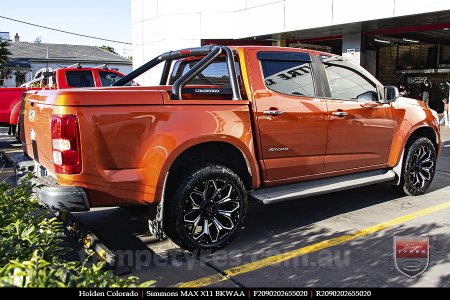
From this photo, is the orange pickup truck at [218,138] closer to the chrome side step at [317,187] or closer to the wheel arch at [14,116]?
the chrome side step at [317,187]

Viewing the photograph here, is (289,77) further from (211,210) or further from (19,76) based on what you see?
(19,76)

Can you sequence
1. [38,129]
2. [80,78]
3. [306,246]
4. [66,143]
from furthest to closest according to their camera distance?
[80,78] < [306,246] < [38,129] < [66,143]

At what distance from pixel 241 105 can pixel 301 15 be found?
42.6 feet

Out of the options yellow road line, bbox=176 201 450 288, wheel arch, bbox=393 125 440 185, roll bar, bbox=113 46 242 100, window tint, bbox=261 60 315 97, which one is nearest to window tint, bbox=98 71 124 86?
roll bar, bbox=113 46 242 100

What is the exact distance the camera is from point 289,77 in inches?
179

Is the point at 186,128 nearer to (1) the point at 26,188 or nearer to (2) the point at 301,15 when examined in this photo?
(1) the point at 26,188

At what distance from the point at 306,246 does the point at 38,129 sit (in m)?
2.79

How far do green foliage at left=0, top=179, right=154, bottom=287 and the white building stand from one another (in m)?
12.3

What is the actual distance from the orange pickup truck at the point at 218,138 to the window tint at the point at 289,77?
0.01 meters

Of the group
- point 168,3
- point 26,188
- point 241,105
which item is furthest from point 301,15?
point 26,188

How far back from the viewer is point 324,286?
10.6 feet

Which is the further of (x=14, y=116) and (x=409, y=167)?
(x=14, y=116)

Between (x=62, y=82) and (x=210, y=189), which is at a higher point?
(x=62, y=82)

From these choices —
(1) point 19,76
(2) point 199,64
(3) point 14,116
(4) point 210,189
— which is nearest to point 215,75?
(2) point 199,64
